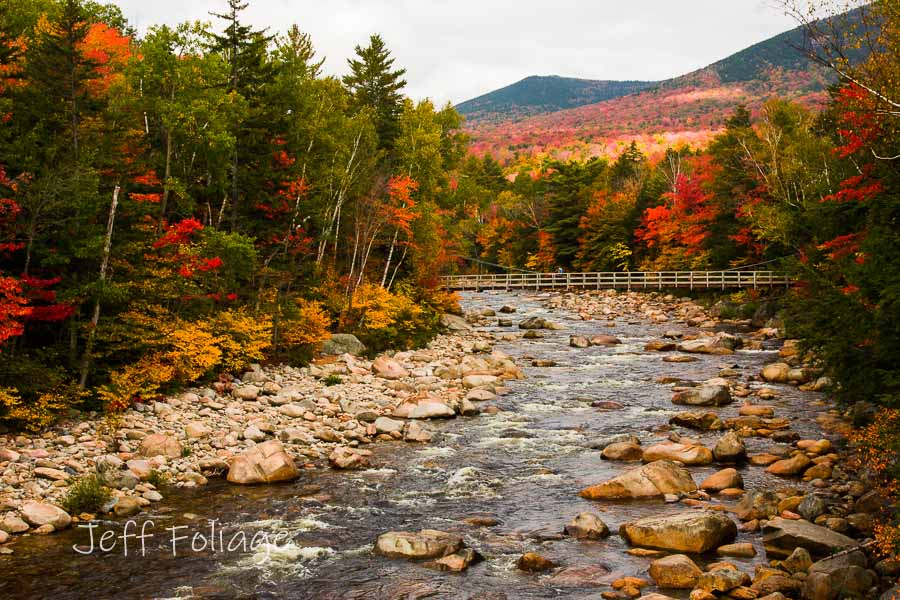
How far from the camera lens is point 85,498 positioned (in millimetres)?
11328

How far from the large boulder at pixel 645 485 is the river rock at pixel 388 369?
12.1 m

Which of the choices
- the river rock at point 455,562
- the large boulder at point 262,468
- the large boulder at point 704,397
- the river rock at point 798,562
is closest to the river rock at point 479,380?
the large boulder at point 704,397

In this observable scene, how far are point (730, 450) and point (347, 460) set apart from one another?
787 cm

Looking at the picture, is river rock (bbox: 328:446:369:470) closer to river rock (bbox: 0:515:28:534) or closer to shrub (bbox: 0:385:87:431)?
shrub (bbox: 0:385:87:431)

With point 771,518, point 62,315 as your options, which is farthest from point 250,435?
point 771,518

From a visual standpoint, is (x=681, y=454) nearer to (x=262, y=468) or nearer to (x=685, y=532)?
(x=685, y=532)

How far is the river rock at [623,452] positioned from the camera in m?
14.8

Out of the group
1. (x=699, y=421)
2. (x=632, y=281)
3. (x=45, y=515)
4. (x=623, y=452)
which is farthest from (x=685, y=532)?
(x=632, y=281)

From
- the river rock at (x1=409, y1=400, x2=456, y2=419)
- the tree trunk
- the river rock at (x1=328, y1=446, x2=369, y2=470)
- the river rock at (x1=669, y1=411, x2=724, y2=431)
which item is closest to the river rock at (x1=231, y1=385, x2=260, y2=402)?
the tree trunk

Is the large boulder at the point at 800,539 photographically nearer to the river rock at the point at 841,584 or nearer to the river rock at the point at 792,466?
the river rock at the point at 841,584

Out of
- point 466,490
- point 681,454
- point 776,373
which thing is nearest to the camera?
point 466,490

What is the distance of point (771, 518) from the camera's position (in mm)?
10766

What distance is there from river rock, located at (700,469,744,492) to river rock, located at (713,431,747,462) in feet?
4.71

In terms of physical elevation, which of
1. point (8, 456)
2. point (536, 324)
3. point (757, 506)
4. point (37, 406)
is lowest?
point (757, 506)
